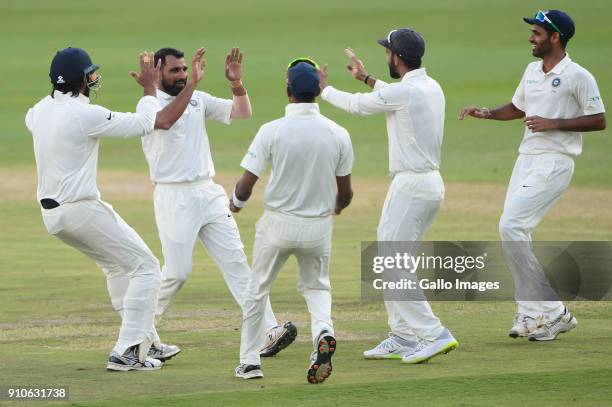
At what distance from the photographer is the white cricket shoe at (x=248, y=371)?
9.53 meters

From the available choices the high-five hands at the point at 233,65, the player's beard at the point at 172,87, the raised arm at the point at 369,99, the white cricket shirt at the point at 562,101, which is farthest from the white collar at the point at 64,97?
the white cricket shirt at the point at 562,101

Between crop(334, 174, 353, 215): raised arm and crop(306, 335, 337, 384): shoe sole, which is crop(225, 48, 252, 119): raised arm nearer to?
crop(334, 174, 353, 215): raised arm

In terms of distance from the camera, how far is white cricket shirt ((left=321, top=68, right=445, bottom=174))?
10250mm

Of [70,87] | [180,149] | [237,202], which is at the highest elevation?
[70,87]

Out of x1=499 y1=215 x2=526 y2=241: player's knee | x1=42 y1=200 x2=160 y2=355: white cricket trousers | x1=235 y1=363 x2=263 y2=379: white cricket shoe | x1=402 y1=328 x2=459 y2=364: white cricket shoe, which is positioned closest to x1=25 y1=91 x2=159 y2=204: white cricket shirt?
x1=42 y1=200 x2=160 y2=355: white cricket trousers

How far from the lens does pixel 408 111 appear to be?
10273 mm

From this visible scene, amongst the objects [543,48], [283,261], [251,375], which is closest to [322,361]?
[251,375]

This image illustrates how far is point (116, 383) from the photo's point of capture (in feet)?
31.0

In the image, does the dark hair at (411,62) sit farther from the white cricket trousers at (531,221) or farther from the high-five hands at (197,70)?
the white cricket trousers at (531,221)

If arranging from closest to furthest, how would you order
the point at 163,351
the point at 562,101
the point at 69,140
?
the point at 69,140 < the point at 163,351 < the point at 562,101

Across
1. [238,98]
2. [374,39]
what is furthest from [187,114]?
[374,39]

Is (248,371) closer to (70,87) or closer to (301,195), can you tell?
(301,195)

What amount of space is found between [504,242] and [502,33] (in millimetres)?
33184

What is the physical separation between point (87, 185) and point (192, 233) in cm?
113
